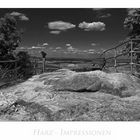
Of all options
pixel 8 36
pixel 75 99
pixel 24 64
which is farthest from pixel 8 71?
pixel 75 99

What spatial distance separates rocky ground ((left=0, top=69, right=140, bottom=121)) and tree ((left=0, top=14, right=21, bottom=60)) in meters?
1.63

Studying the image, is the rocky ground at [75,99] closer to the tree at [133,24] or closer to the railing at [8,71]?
the railing at [8,71]

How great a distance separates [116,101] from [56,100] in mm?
1312

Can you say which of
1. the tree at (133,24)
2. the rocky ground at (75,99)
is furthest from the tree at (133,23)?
the rocky ground at (75,99)

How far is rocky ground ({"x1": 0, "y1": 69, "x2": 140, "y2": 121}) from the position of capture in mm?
4680

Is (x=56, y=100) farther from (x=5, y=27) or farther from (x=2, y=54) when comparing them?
(x=5, y=27)

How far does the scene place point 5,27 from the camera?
7.88m

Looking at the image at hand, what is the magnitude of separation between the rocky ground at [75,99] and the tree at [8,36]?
1626 millimetres

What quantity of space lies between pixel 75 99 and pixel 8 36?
3939mm

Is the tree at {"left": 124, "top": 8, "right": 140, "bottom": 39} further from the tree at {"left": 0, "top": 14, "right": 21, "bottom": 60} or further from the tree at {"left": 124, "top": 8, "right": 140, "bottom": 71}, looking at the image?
the tree at {"left": 0, "top": 14, "right": 21, "bottom": 60}

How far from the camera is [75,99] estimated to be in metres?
5.16

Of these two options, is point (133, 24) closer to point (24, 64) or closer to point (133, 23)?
point (133, 23)
